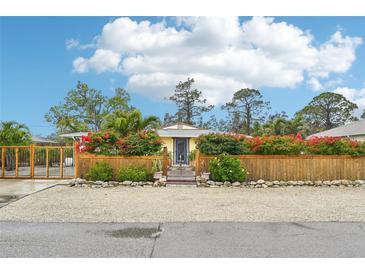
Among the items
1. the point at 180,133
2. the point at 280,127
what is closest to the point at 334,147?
the point at 180,133

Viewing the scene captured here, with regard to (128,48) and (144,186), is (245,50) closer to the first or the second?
(128,48)

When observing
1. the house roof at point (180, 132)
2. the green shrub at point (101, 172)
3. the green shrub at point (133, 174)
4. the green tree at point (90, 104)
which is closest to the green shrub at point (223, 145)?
the green shrub at point (133, 174)

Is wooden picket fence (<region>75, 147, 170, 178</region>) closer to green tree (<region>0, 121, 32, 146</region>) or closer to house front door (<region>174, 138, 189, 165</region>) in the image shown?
green tree (<region>0, 121, 32, 146</region>)

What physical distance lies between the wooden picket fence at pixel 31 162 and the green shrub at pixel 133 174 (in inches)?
116

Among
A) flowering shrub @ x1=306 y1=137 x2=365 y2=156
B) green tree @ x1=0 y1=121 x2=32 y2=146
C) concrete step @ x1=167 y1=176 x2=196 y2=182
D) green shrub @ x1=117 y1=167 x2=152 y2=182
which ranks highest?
green tree @ x1=0 y1=121 x2=32 y2=146

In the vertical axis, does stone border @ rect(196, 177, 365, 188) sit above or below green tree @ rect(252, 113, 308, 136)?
below

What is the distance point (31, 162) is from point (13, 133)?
14.7 feet

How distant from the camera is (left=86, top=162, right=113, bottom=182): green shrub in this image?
42.1 ft

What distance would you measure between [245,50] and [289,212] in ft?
40.5

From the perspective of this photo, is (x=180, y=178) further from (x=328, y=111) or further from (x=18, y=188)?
(x=328, y=111)

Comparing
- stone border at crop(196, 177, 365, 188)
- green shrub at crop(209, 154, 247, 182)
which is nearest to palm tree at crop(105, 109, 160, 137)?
stone border at crop(196, 177, 365, 188)

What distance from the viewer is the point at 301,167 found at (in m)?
13.2

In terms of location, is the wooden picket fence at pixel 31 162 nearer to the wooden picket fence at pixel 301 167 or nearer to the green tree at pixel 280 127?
the wooden picket fence at pixel 301 167

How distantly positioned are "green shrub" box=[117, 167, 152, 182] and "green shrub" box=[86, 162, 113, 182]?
42cm
